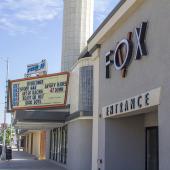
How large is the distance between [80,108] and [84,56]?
3.00 m

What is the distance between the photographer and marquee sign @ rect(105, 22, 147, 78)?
13.0 m

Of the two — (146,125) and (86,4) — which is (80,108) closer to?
(146,125)

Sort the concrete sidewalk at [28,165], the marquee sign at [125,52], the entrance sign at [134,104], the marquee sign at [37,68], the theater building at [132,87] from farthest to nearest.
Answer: the marquee sign at [37,68]
the concrete sidewalk at [28,165]
the marquee sign at [125,52]
the entrance sign at [134,104]
the theater building at [132,87]

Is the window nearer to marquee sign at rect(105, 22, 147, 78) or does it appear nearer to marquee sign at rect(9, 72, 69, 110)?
marquee sign at rect(9, 72, 69, 110)

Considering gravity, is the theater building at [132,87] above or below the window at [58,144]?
above

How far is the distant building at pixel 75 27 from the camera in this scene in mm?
40156

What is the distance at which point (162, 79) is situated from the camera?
461 inches

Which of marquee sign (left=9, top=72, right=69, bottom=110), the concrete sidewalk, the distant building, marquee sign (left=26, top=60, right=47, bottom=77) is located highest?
the distant building

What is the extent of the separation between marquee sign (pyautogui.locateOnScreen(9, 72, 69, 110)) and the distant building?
12937mm

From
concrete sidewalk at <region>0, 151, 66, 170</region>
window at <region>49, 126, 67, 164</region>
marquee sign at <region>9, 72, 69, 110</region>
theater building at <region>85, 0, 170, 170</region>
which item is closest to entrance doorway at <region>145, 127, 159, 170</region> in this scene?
theater building at <region>85, 0, 170, 170</region>

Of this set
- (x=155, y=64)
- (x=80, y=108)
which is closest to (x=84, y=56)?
(x=80, y=108)

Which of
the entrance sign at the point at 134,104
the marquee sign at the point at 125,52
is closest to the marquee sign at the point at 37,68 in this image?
the marquee sign at the point at 125,52

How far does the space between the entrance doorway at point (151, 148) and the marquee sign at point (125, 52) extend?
107 inches

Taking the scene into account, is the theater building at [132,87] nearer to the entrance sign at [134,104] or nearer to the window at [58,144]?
the entrance sign at [134,104]
